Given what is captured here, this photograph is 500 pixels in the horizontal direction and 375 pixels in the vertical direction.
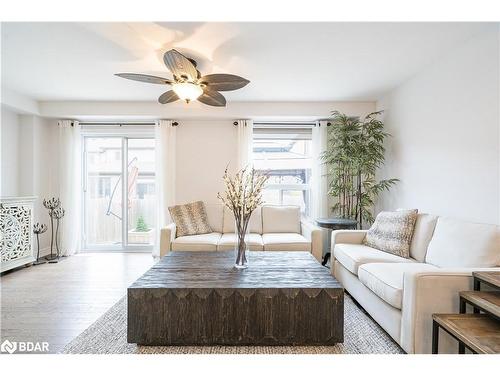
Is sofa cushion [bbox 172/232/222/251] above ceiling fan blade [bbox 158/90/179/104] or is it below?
below

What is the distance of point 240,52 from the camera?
2627 millimetres

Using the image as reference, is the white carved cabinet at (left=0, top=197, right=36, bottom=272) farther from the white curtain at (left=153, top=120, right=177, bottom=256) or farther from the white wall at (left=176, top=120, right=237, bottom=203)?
the white wall at (left=176, top=120, right=237, bottom=203)

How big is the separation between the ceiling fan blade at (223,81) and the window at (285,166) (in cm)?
208

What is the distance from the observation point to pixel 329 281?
1995mm

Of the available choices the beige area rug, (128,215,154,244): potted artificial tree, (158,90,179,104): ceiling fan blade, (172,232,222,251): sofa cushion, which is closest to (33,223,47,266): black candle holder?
(128,215,154,244): potted artificial tree

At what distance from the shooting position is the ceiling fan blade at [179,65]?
2054mm

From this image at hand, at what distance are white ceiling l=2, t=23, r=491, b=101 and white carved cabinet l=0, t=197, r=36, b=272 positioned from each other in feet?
5.11

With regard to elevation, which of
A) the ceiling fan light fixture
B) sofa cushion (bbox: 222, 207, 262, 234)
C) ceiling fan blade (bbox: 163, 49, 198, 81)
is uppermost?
ceiling fan blade (bbox: 163, 49, 198, 81)

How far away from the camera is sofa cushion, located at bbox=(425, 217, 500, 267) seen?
1.91 meters

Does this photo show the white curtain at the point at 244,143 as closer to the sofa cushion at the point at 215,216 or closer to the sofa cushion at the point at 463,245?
the sofa cushion at the point at 215,216

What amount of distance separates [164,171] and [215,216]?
44.5 inches

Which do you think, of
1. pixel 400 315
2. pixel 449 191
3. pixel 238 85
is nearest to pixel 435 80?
pixel 449 191

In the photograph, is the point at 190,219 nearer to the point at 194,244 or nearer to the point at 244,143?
the point at 194,244

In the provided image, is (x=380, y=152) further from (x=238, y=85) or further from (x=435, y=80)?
(x=238, y=85)
